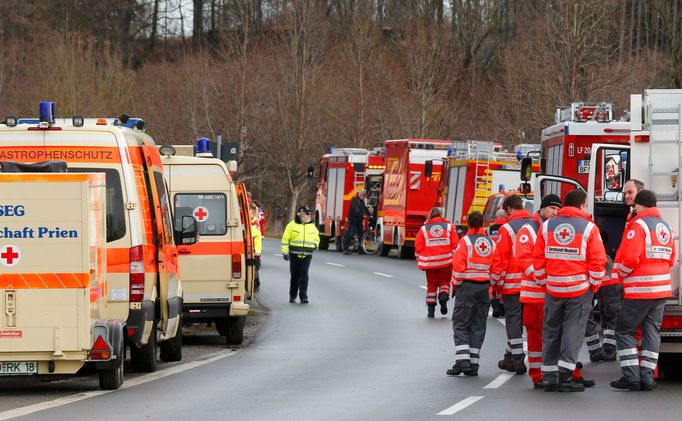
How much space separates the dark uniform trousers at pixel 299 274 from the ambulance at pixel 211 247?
6764mm

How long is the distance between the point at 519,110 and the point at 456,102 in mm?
15614

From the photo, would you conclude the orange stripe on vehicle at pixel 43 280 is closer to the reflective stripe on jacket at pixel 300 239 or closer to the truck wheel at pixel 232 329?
the truck wheel at pixel 232 329

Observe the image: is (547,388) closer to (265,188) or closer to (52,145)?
(52,145)

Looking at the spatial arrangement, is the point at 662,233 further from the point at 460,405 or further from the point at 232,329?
the point at 232,329

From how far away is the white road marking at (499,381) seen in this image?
13.8 m

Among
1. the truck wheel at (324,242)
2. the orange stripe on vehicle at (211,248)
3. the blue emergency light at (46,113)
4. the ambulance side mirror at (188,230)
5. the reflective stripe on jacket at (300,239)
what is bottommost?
the truck wheel at (324,242)

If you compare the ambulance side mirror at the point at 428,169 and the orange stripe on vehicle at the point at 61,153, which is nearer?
the orange stripe on vehicle at the point at 61,153

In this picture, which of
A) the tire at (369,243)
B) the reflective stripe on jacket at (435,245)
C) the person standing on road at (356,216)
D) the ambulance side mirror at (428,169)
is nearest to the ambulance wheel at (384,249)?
the person standing on road at (356,216)

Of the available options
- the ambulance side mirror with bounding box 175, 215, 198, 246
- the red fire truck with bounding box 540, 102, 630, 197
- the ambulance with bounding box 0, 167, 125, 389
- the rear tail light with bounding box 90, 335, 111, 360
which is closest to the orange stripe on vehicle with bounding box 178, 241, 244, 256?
the ambulance side mirror with bounding box 175, 215, 198, 246

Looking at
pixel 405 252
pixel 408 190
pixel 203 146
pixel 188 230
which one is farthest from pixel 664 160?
pixel 405 252

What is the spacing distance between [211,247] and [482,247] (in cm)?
455

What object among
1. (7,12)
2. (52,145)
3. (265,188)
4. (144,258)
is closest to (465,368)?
(144,258)

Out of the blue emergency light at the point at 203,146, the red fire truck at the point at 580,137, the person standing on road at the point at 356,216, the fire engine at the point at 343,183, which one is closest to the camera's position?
the blue emergency light at the point at 203,146

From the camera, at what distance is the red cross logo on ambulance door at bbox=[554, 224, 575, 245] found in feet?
42.8
